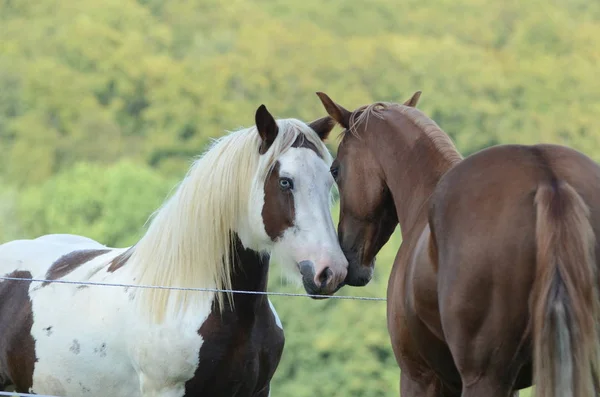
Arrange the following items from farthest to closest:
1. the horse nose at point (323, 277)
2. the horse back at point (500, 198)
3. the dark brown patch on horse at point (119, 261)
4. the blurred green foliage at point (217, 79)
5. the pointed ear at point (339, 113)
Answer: the blurred green foliage at point (217, 79) → the dark brown patch on horse at point (119, 261) → the pointed ear at point (339, 113) → the horse nose at point (323, 277) → the horse back at point (500, 198)

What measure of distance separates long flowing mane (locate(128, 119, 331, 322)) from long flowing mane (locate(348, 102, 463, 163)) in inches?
13.0

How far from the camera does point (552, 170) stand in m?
2.68

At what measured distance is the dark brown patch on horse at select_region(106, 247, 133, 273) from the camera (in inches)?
177

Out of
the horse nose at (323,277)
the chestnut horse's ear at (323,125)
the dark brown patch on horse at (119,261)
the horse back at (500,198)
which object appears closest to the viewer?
the horse back at (500,198)

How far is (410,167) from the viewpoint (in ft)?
12.3

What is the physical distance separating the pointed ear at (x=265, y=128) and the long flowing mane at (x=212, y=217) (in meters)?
0.03

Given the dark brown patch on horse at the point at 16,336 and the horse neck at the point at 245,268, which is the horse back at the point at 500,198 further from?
the dark brown patch on horse at the point at 16,336

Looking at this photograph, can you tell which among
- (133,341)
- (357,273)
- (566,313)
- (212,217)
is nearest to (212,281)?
(212,217)

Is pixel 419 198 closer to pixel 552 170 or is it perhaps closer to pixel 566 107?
pixel 552 170

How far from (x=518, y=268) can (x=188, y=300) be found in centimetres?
192

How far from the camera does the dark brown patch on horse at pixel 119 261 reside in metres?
4.50

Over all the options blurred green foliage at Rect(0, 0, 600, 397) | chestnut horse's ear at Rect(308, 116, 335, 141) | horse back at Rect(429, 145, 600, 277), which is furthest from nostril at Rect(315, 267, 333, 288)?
blurred green foliage at Rect(0, 0, 600, 397)

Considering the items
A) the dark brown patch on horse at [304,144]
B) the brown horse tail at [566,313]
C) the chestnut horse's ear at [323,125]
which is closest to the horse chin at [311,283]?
the dark brown patch on horse at [304,144]

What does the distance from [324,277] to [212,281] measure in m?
0.56
